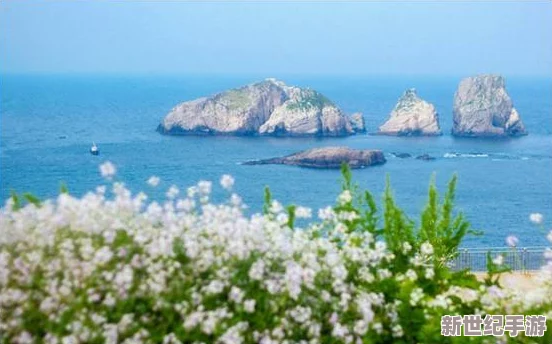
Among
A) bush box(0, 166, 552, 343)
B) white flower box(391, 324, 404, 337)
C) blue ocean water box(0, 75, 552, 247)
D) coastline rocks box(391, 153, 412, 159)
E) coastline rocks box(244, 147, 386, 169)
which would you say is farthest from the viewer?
coastline rocks box(391, 153, 412, 159)

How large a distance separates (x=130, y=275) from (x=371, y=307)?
1250mm

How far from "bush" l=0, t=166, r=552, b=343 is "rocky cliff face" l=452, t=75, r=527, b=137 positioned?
87231mm

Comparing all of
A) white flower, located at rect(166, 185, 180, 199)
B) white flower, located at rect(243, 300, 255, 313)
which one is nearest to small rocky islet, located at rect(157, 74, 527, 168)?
white flower, located at rect(166, 185, 180, 199)

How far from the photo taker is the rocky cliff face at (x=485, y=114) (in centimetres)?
8819

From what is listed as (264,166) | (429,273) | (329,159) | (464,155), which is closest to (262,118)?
(464,155)

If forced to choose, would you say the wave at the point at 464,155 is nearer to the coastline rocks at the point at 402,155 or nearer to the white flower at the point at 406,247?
the coastline rocks at the point at 402,155

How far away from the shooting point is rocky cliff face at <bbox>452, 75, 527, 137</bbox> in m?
88.2

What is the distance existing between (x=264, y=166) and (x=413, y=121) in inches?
1247

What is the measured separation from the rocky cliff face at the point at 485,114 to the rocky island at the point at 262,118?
1273 centimetres

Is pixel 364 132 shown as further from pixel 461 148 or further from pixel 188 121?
pixel 188 121

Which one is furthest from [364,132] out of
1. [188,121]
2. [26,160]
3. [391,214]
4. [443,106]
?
[391,214]

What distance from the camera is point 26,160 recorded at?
60.6 meters

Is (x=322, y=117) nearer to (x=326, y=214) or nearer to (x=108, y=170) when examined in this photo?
(x=326, y=214)

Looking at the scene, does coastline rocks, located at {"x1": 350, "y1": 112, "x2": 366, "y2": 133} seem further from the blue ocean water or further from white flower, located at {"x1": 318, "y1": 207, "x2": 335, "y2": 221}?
white flower, located at {"x1": 318, "y1": 207, "x2": 335, "y2": 221}
